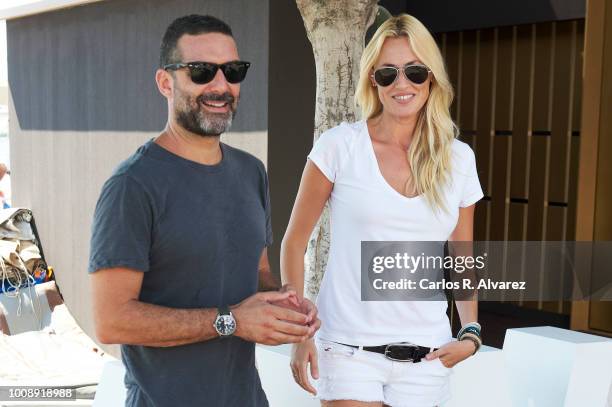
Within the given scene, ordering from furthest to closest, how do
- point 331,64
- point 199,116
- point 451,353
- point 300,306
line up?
point 331,64 < point 451,353 < point 300,306 < point 199,116

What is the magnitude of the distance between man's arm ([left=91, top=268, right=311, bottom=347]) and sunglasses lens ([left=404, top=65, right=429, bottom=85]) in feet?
2.40

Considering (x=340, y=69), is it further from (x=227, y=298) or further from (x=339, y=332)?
(x=227, y=298)

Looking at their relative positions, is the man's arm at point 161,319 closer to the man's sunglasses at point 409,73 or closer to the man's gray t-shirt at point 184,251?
the man's gray t-shirt at point 184,251

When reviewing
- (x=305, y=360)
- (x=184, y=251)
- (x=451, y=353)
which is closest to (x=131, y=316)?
(x=184, y=251)

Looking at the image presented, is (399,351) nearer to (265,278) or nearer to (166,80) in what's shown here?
(265,278)

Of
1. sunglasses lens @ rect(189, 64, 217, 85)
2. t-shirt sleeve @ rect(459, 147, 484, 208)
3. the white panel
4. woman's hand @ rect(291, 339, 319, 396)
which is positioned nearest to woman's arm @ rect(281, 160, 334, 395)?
woman's hand @ rect(291, 339, 319, 396)

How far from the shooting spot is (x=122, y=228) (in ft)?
4.86

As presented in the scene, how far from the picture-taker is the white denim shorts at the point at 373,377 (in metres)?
1.94

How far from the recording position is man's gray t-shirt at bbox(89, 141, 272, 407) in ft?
4.91

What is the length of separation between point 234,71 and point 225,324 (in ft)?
1.66

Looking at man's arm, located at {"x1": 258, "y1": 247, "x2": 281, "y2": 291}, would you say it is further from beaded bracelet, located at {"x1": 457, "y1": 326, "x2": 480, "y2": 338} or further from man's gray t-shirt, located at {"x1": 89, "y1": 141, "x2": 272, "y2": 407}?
beaded bracelet, located at {"x1": 457, "y1": 326, "x2": 480, "y2": 338}

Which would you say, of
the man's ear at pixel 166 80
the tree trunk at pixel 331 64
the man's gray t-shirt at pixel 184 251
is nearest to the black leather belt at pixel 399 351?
the man's gray t-shirt at pixel 184 251

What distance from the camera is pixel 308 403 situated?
9.69ft

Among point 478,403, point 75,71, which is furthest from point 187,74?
point 75,71
